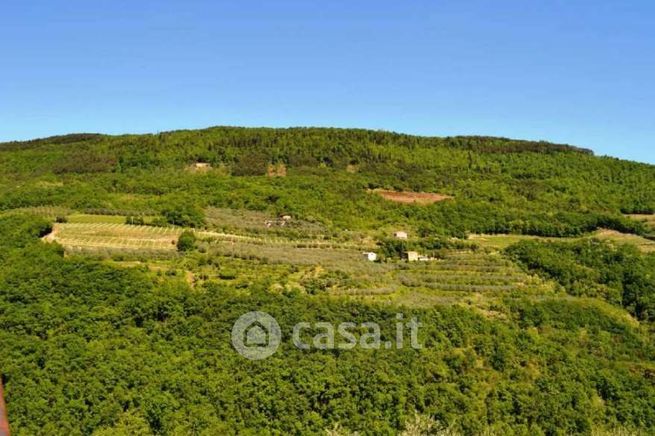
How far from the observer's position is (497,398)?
1758 inches

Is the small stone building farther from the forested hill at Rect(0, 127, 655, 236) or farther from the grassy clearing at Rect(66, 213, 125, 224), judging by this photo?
the grassy clearing at Rect(66, 213, 125, 224)

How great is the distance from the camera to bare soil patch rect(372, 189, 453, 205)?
286 ft

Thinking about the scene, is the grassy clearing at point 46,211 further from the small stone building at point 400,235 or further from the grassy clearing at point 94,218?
the small stone building at point 400,235

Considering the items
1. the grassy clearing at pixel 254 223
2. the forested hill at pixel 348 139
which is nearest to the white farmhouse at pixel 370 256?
the grassy clearing at pixel 254 223

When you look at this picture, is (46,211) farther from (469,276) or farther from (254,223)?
(469,276)

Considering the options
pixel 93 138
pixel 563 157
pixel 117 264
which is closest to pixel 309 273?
pixel 117 264

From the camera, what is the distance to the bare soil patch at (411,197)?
286 ft

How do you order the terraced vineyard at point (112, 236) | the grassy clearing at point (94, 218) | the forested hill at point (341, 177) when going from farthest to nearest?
1. the forested hill at point (341, 177)
2. the grassy clearing at point (94, 218)
3. the terraced vineyard at point (112, 236)

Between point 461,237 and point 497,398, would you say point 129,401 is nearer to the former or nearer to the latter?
point 497,398

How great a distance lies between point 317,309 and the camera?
48.6 meters

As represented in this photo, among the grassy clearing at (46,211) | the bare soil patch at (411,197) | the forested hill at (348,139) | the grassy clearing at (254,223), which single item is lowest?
the grassy clearing at (254,223)

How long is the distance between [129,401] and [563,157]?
312 feet

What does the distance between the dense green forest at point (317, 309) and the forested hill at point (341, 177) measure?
0.59m

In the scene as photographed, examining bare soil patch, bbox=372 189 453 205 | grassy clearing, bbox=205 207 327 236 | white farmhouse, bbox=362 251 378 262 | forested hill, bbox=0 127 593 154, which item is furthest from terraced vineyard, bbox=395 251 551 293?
forested hill, bbox=0 127 593 154
